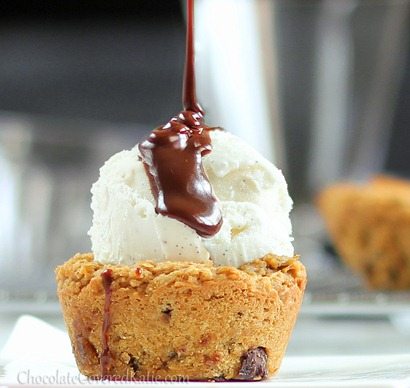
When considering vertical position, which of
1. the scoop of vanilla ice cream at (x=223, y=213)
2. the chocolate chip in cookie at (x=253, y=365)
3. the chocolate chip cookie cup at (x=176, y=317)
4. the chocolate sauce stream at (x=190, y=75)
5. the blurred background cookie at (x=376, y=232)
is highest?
the chocolate sauce stream at (x=190, y=75)

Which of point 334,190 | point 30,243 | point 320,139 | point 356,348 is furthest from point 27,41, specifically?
point 356,348

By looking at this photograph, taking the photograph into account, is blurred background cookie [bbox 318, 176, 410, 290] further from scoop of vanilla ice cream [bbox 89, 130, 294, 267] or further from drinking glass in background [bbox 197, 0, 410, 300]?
scoop of vanilla ice cream [bbox 89, 130, 294, 267]

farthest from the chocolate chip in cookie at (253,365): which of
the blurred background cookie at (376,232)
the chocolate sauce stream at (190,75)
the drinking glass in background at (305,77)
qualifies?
the drinking glass in background at (305,77)

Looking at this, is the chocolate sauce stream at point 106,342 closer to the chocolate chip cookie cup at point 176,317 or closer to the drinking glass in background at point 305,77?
the chocolate chip cookie cup at point 176,317

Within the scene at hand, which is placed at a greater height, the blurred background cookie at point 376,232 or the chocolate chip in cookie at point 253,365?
the chocolate chip in cookie at point 253,365

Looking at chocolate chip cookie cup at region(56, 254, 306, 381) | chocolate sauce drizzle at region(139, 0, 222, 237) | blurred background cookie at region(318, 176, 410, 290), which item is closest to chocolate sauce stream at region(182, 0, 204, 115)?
chocolate sauce drizzle at region(139, 0, 222, 237)

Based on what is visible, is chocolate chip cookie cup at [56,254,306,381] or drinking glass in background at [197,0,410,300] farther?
drinking glass in background at [197,0,410,300]

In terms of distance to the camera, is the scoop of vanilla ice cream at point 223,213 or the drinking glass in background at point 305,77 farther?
the drinking glass in background at point 305,77
